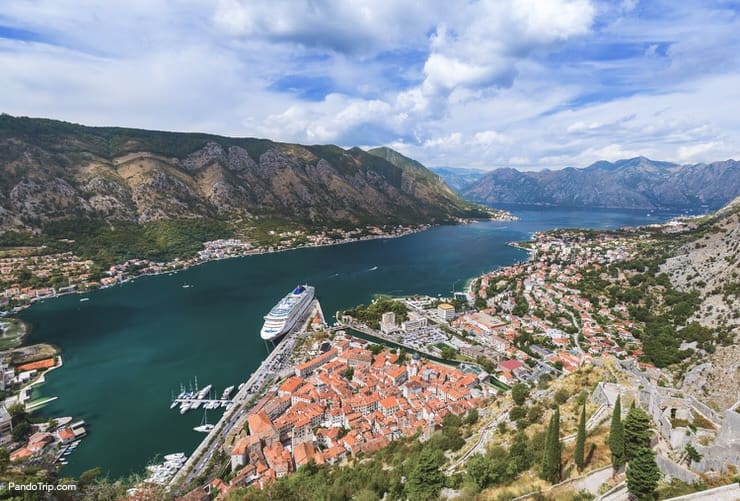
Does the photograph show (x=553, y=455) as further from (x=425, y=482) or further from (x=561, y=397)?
(x=561, y=397)

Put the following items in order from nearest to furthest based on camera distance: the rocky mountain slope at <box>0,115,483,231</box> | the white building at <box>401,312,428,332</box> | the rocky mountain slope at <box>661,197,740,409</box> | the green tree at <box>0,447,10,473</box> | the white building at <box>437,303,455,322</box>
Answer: the green tree at <box>0,447,10,473</box>, the rocky mountain slope at <box>661,197,740,409</box>, the white building at <box>401,312,428,332</box>, the white building at <box>437,303,455,322</box>, the rocky mountain slope at <box>0,115,483,231</box>

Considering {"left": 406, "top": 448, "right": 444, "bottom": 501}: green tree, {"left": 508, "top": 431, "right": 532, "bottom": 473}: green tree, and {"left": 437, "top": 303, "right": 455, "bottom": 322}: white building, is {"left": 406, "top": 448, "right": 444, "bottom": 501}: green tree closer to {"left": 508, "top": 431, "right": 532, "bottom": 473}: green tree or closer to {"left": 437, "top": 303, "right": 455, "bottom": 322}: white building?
{"left": 508, "top": 431, "right": 532, "bottom": 473}: green tree

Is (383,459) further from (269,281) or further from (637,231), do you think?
(637,231)

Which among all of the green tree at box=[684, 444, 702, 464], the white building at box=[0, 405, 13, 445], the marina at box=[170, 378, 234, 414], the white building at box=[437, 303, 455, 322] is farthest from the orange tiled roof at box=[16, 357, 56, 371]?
the green tree at box=[684, 444, 702, 464]

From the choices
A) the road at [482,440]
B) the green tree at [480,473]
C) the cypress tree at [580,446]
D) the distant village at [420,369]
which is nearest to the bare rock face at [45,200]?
the distant village at [420,369]

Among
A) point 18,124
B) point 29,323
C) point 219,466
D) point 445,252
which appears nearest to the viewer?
point 219,466

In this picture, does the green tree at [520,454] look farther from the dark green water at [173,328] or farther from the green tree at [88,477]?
the dark green water at [173,328]

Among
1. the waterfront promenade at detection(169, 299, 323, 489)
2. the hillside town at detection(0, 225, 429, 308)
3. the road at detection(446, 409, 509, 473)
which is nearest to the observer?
the road at detection(446, 409, 509, 473)

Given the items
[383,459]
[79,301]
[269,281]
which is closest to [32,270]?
[79,301]
